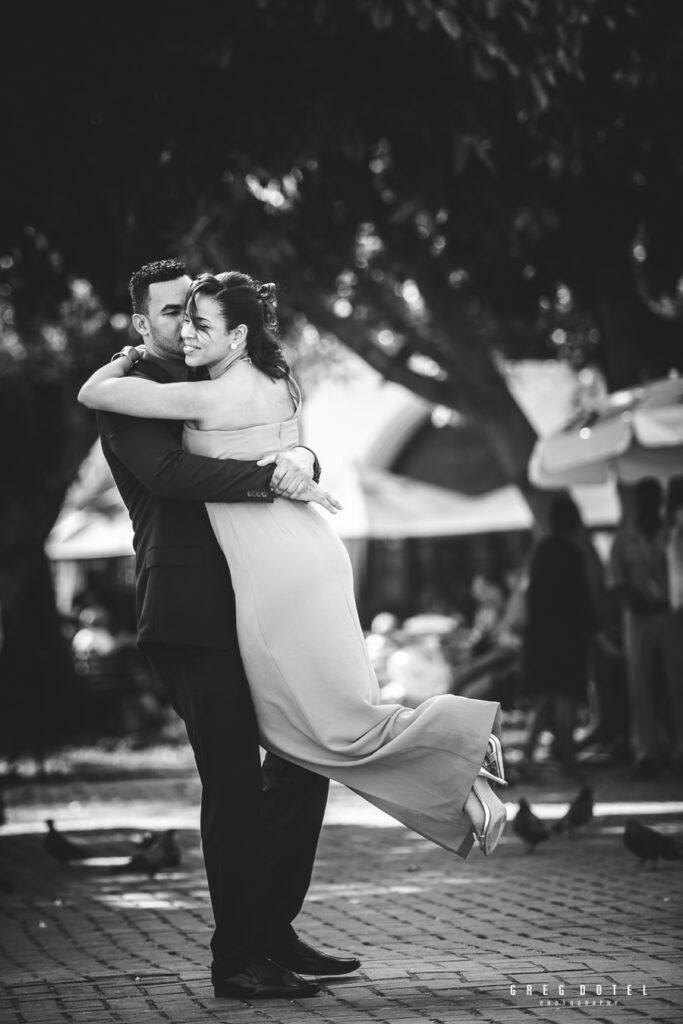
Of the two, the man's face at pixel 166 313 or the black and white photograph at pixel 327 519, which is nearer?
the black and white photograph at pixel 327 519

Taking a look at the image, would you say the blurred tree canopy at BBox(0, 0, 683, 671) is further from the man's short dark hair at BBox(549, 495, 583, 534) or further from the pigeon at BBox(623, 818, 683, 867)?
the pigeon at BBox(623, 818, 683, 867)

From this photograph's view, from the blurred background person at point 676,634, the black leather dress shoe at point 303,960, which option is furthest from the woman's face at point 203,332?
the blurred background person at point 676,634

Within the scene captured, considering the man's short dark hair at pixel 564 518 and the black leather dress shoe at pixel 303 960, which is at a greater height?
the man's short dark hair at pixel 564 518

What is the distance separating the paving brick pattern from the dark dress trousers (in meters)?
0.29

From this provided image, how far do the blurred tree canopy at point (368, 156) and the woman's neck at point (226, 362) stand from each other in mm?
3696

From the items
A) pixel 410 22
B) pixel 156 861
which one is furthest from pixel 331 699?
pixel 410 22

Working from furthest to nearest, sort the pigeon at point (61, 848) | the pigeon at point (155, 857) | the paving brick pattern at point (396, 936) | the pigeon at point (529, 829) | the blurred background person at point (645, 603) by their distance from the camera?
the blurred background person at point (645, 603) → the pigeon at point (61, 848) → the pigeon at point (529, 829) → the pigeon at point (155, 857) → the paving brick pattern at point (396, 936)

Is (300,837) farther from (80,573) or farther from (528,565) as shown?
(80,573)

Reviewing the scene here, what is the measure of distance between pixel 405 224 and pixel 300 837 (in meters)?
9.60

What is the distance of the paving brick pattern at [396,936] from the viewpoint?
172 inches

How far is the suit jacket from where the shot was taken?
456cm

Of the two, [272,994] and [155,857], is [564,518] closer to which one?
[155,857]

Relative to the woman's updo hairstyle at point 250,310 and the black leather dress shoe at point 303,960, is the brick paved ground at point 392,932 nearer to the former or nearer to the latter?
the black leather dress shoe at point 303,960

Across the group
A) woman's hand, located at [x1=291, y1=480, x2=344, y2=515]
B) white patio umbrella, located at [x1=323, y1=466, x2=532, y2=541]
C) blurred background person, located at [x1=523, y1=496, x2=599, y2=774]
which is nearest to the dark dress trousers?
woman's hand, located at [x1=291, y1=480, x2=344, y2=515]
